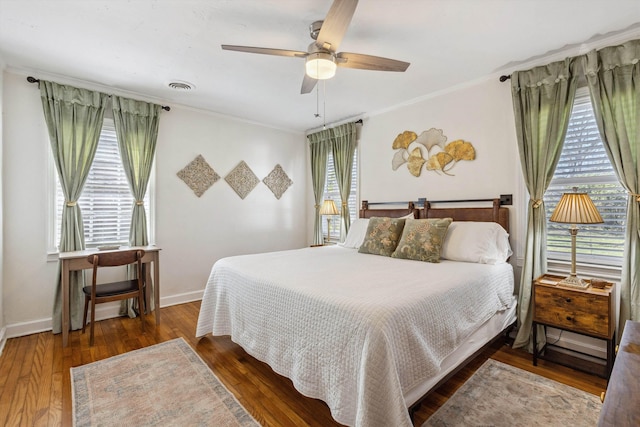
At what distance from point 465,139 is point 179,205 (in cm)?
350

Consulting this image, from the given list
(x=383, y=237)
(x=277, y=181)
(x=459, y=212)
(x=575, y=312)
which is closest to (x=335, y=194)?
(x=277, y=181)

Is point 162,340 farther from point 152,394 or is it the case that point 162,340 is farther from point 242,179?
point 242,179

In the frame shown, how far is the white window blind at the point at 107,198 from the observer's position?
3.27 m

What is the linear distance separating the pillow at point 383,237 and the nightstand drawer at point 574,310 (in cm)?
119

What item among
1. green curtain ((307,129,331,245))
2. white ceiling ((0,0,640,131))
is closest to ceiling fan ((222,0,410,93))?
white ceiling ((0,0,640,131))

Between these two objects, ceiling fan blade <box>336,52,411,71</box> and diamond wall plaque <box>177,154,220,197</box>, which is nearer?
ceiling fan blade <box>336,52,411,71</box>

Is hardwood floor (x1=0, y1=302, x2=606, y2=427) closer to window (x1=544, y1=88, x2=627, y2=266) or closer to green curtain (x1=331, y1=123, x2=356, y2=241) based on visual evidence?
window (x1=544, y1=88, x2=627, y2=266)

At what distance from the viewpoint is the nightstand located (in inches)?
80.7

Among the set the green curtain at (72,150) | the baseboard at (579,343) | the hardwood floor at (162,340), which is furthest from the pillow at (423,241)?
the green curtain at (72,150)

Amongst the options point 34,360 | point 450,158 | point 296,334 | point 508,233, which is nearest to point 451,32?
point 450,158

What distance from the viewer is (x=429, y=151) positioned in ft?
11.3

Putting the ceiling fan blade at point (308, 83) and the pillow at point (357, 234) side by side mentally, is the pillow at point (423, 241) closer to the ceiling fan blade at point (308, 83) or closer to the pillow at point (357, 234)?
the pillow at point (357, 234)

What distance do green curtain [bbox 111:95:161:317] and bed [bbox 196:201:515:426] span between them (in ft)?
4.74

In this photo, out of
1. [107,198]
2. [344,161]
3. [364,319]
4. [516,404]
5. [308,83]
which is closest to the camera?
[364,319]
